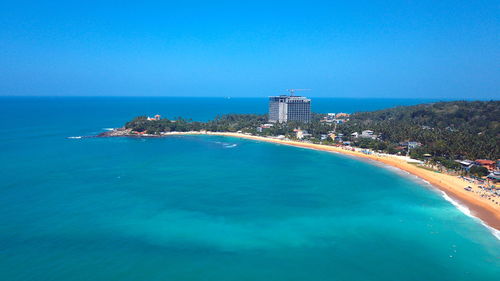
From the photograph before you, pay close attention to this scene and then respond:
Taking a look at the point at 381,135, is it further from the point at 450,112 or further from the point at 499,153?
the point at 450,112

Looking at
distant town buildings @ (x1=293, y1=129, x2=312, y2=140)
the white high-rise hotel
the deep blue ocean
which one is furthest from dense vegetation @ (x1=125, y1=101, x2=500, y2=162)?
the deep blue ocean

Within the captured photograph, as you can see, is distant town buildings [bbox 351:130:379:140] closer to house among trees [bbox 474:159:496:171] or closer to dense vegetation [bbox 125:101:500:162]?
dense vegetation [bbox 125:101:500:162]

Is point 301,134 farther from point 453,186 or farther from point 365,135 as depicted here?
point 453,186

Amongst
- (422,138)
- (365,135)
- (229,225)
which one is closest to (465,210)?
(229,225)

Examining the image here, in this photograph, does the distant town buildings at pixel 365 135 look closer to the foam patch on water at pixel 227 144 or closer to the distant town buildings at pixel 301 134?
the distant town buildings at pixel 301 134

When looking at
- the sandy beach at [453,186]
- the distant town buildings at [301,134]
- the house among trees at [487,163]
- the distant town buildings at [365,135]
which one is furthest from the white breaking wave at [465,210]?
the distant town buildings at [301,134]
